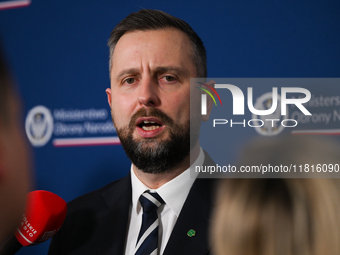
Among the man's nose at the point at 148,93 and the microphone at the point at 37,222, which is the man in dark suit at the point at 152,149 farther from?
the microphone at the point at 37,222

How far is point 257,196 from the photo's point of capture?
2.30 feet

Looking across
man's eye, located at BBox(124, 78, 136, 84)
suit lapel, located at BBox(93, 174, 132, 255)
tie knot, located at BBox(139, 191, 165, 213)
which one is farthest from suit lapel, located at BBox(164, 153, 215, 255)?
man's eye, located at BBox(124, 78, 136, 84)

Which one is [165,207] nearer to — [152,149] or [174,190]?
[174,190]

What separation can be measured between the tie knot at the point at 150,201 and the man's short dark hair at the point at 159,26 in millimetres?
544

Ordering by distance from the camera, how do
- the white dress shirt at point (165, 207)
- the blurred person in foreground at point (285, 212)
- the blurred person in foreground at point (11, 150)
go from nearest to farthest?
the blurred person in foreground at point (11, 150) → the blurred person in foreground at point (285, 212) → the white dress shirt at point (165, 207)

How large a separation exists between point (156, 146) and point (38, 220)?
0.50 m

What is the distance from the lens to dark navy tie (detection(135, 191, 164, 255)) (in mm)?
1218

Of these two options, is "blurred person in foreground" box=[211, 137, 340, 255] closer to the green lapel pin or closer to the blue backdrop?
the green lapel pin

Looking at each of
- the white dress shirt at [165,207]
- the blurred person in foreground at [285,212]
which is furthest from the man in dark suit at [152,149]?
the blurred person in foreground at [285,212]

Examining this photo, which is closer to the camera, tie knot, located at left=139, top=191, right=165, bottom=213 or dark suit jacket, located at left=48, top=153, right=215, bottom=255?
dark suit jacket, located at left=48, top=153, right=215, bottom=255

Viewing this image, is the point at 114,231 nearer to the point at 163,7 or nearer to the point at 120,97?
the point at 120,97

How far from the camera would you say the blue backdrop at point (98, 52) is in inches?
64.3

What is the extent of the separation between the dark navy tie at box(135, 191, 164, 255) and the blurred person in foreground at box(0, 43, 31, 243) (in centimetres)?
94

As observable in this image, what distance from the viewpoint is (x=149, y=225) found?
4.15 feet
